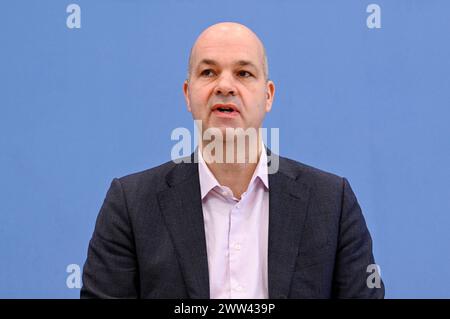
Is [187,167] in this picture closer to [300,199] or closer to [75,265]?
[300,199]

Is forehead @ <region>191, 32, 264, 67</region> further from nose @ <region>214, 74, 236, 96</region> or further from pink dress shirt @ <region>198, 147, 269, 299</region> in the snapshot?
pink dress shirt @ <region>198, 147, 269, 299</region>

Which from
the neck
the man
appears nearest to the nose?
the man

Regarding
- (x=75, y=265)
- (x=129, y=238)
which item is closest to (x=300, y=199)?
(x=129, y=238)

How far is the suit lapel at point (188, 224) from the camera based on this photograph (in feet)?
3.78

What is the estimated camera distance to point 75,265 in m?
1.78

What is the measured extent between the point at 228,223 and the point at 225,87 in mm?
248

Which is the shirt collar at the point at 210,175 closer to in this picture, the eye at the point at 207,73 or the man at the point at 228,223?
the man at the point at 228,223

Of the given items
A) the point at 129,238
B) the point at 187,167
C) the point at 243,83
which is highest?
the point at 243,83

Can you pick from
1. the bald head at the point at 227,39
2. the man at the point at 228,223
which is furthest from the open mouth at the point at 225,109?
the bald head at the point at 227,39

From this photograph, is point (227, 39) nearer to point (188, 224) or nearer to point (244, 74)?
point (244, 74)

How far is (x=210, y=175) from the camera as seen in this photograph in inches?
49.0

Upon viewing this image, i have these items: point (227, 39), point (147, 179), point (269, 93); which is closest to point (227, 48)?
point (227, 39)

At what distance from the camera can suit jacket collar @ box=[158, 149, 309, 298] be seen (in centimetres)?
116
